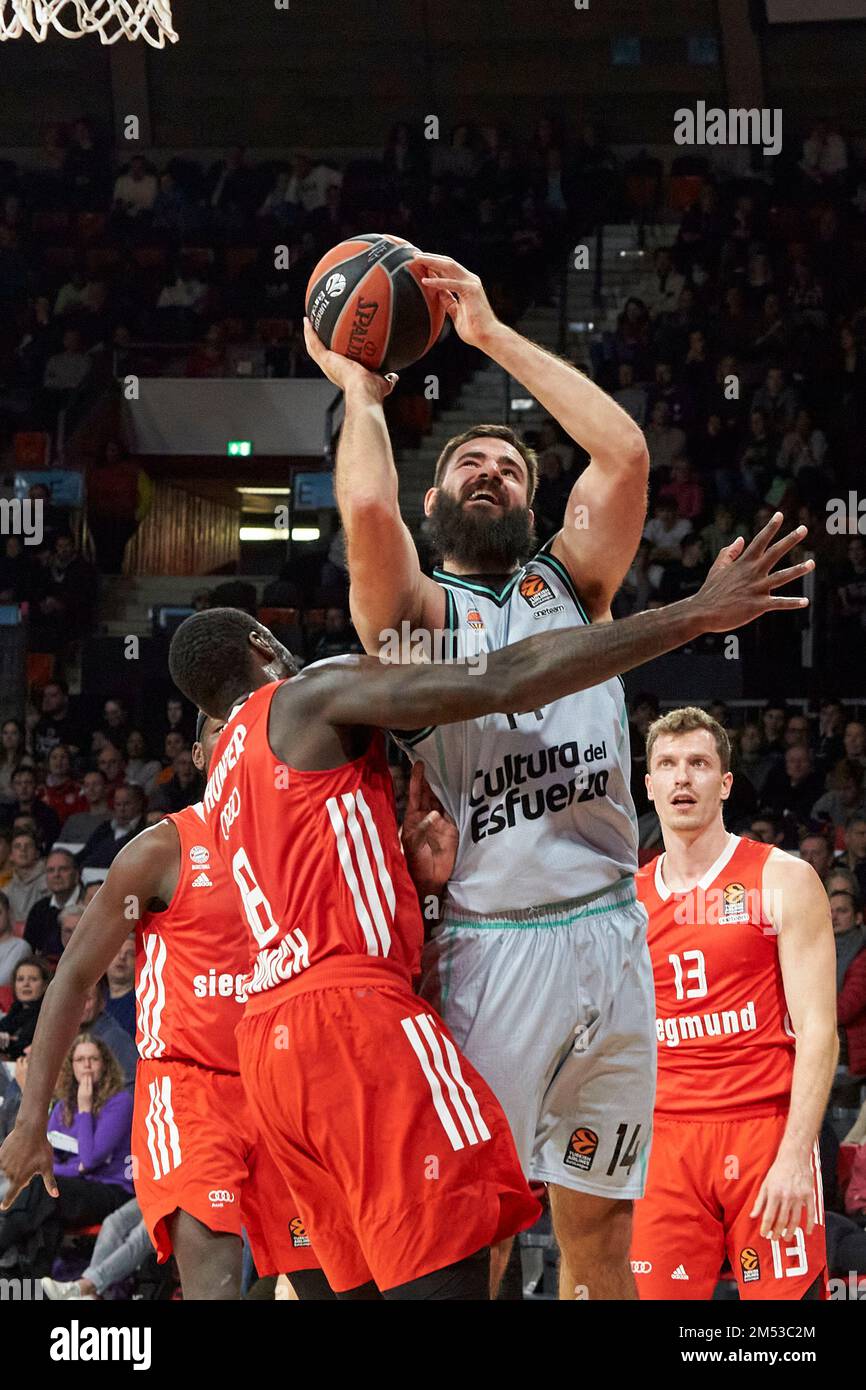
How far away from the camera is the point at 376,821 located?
3092 millimetres

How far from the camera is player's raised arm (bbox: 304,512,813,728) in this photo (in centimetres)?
301

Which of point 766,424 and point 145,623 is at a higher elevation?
point 766,424

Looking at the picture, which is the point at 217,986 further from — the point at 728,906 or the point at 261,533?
the point at 261,533

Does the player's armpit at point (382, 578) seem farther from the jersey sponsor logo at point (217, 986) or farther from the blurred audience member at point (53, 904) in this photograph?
the blurred audience member at point (53, 904)

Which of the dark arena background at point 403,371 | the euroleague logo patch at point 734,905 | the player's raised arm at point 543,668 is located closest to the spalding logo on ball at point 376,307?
the player's raised arm at point 543,668

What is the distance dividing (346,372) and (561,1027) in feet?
4.82

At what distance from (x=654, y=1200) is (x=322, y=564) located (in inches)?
273

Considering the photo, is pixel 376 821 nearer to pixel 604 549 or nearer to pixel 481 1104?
pixel 481 1104

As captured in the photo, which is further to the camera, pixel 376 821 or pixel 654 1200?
pixel 654 1200

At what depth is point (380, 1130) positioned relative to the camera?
2875mm

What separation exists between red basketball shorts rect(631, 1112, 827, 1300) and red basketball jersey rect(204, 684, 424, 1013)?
1562 mm

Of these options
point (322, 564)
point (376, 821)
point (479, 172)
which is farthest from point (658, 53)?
point (376, 821)
